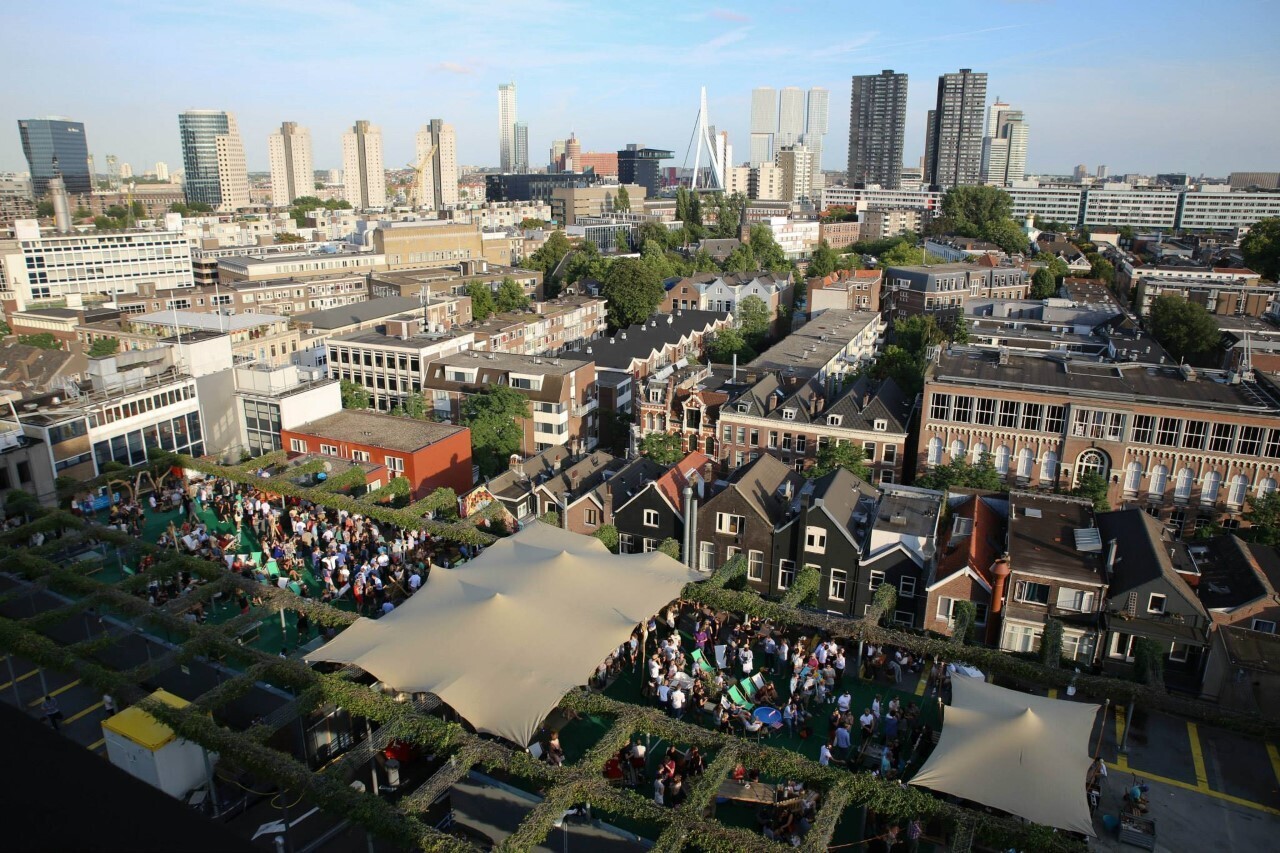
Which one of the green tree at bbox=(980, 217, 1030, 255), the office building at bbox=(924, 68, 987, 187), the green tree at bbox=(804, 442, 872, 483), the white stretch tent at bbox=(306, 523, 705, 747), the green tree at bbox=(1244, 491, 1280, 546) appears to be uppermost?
the office building at bbox=(924, 68, 987, 187)

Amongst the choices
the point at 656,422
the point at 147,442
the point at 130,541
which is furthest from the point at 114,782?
the point at 656,422

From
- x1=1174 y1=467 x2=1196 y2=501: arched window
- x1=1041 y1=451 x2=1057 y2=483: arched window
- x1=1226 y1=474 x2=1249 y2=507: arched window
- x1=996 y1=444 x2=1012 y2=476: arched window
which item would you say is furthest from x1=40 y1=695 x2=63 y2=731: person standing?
x1=1226 y1=474 x2=1249 y2=507: arched window

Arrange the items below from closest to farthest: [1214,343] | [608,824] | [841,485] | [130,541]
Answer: [608,824] → [130,541] → [841,485] → [1214,343]

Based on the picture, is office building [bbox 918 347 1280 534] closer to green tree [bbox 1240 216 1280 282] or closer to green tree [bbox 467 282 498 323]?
green tree [bbox 467 282 498 323]

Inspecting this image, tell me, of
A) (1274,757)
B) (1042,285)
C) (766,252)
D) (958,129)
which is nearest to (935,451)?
(1274,757)

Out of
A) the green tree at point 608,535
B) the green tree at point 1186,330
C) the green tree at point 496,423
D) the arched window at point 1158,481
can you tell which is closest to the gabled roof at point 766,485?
the green tree at point 608,535

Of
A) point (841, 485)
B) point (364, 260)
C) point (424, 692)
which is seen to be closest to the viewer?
point (424, 692)

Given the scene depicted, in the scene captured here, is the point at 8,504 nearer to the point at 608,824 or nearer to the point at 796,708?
the point at 608,824

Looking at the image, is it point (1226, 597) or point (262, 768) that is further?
point (1226, 597)
